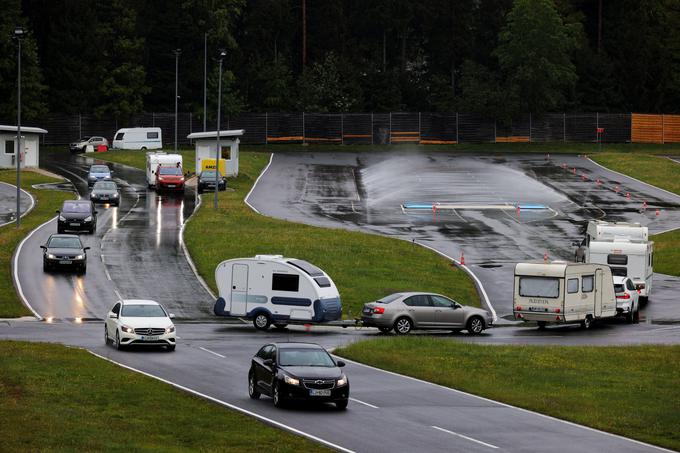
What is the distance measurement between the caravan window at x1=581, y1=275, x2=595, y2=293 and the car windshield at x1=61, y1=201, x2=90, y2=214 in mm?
31375

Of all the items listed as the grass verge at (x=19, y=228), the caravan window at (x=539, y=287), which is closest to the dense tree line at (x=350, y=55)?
the grass verge at (x=19, y=228)

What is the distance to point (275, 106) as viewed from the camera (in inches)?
5586

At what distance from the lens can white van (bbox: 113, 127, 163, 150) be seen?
Answer: 12194 cm

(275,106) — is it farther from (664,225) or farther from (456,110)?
(664,225)

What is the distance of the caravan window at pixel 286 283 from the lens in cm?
4638

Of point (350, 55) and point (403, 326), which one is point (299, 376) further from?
point (350, 55)

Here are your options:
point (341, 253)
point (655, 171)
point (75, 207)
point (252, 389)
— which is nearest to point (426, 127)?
point (655, 171)

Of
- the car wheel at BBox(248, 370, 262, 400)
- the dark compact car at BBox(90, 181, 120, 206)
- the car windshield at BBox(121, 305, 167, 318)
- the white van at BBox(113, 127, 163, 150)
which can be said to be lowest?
the car wheel at BBox(248, 370, 262, 400)

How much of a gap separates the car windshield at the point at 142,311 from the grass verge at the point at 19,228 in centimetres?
1028

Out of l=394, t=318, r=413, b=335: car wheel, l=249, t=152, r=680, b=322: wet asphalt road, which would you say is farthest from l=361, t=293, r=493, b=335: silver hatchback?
l=249, t=152, r=680, b=322: wet asphalt road

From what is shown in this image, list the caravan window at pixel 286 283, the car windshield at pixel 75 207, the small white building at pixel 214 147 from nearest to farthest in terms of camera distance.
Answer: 1. the caravan window at pixel 286 283
2. the car windshield at pixel 75 207
3. the small white building at pixel 214 147

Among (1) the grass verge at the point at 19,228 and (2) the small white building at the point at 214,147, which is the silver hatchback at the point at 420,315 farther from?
(2) the small white building at the point at 214,147

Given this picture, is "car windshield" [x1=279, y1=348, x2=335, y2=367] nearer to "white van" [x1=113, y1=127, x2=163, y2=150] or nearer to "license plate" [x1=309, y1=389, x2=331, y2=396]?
"license plate" [x1=309, y1=389, x2=331, y2=396]

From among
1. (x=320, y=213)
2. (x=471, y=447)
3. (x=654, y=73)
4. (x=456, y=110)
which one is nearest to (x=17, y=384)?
(x=471, y=447)
